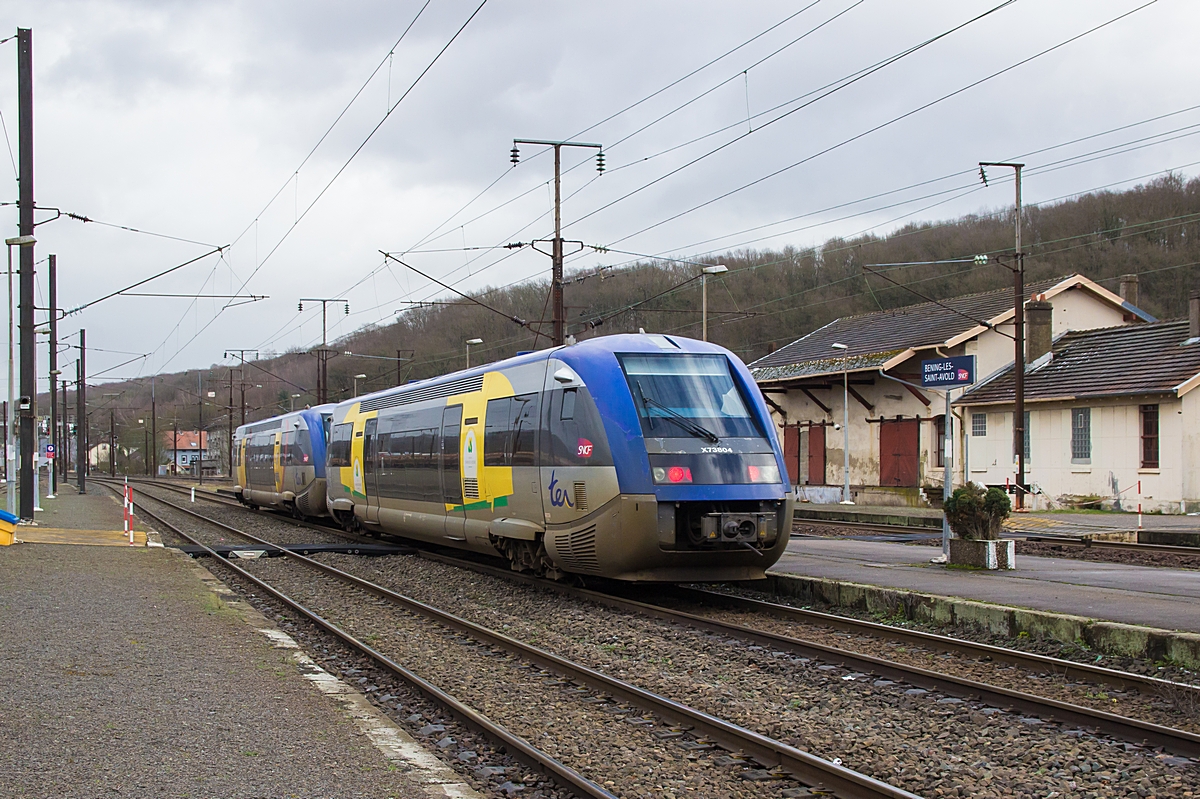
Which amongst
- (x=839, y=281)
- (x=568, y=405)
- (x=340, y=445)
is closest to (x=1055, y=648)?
(x=568, y=405)

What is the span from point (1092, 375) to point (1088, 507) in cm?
375

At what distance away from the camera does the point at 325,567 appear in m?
17.6

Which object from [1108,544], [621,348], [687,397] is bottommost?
[1108,544]

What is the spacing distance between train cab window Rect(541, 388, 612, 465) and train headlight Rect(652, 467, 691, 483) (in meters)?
0.53

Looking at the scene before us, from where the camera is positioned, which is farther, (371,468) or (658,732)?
(371,468)

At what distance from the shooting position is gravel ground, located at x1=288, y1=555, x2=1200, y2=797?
5.95 m

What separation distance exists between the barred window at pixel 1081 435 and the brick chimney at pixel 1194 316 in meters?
3.24

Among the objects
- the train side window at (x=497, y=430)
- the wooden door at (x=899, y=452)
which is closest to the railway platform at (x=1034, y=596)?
the train side window at (x=497, y=430)

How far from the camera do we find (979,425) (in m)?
34.5

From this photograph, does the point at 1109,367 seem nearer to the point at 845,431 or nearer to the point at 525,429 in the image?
the point at 845,431

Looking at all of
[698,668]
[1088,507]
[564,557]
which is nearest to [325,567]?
[564,557]

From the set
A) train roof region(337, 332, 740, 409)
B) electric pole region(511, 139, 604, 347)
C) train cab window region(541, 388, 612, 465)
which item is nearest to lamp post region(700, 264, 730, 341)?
electric pole region(511, 139, 604, 347)

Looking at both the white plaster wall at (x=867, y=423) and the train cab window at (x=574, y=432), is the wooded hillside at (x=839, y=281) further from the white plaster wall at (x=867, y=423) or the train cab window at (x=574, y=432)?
the train cab window at (x=574, y=432)

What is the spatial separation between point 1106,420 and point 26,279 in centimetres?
2699
